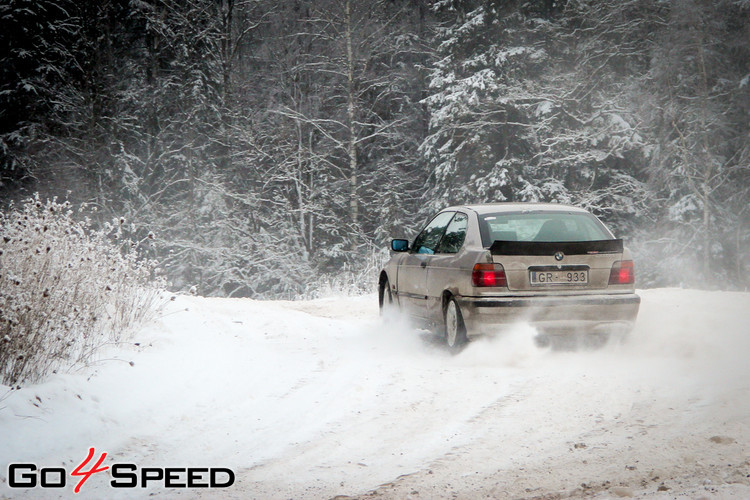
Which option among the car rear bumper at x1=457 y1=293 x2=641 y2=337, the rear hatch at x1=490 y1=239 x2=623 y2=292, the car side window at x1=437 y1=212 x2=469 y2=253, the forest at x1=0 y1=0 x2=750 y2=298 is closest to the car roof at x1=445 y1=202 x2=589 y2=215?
the car side window at x1=437 y1=212 x2=469 y2=253

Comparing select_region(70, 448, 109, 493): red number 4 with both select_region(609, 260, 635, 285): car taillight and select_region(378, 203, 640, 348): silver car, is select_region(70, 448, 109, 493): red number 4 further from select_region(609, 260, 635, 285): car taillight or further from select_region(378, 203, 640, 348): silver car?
select_region(609, 260, 635, 285): car taillight

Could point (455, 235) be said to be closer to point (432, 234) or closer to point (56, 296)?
point (432, 234)

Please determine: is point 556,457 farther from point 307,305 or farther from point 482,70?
point 482,70

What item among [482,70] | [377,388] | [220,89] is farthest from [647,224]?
[377,388]

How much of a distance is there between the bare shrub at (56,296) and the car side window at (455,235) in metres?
3.44

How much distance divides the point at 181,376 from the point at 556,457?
11.7 feet

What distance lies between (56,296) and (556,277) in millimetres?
4846

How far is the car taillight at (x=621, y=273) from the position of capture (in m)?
7.78

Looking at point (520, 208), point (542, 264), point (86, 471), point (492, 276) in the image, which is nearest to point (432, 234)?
point (520, 208)

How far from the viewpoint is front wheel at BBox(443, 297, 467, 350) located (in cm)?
782

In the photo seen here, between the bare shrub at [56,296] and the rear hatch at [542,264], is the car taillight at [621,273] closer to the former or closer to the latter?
A: the rear hatch at [542,264]

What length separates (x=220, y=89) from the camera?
32625 millimetres

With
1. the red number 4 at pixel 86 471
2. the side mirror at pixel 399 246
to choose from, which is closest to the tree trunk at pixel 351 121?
the side mirror at pixel 399 246

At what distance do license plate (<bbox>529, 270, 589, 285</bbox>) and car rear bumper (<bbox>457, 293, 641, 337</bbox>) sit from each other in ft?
0.49
